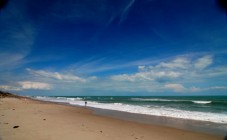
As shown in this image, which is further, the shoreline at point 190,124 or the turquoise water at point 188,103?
the turquoise water at point 188,103

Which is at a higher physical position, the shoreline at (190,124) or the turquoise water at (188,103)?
the turquoise water at (188,103)

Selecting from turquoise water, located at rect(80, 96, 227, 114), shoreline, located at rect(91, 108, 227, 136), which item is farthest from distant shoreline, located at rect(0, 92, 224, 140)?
turquoise water, located at rect(80, 96, 227, 114)

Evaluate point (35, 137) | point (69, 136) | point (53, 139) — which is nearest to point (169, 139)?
point (69, 136)

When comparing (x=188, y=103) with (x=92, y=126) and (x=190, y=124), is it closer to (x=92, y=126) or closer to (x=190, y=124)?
(x=190, y=124)

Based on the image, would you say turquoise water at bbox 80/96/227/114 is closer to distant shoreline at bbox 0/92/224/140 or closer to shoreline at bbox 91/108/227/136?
shoreline at bbox 91/108/227/136

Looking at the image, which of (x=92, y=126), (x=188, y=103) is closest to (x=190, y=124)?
(x=92, y=126)

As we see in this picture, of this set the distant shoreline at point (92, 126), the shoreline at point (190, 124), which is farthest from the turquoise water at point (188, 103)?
the distant shoreline at point (92, 126)

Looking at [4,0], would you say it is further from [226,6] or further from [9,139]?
[9,139]

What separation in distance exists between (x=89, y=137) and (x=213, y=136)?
602cm

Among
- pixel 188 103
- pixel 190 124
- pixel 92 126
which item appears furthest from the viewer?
pixel 188 103

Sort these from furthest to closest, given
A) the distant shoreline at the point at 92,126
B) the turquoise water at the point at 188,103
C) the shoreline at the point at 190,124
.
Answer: the turquoise water at the point at 188,103 < the shoreline at the point at 190,124 < the distant shoreline at the point at 92,126

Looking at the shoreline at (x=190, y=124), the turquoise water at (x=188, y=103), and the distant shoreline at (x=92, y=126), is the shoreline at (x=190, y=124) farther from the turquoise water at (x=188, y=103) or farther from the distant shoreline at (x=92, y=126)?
the turquoise water at (x=188, y=103)

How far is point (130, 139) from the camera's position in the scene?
811 centimetres

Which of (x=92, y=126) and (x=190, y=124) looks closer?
(x=92, y=126)
